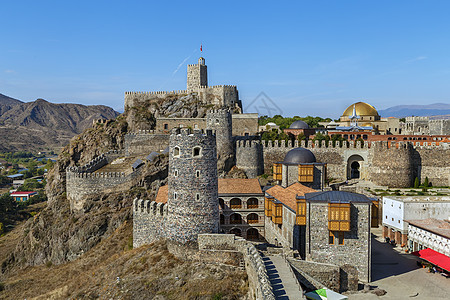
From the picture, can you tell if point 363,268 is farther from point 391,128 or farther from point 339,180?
point 391,128

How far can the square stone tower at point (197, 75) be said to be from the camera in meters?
65.8

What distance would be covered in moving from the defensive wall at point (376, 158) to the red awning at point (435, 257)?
17.8 metres

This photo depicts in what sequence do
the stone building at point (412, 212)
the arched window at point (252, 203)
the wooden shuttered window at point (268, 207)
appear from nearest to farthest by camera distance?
the wooden shuttered window at point (268, 207)
the stone building at point (412, 212)
the arched window at point (252, 203)

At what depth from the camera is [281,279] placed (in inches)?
800

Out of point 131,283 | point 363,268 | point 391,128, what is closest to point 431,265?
point 363,268

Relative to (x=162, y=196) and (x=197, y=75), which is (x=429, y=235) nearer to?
(x=162, y=196)

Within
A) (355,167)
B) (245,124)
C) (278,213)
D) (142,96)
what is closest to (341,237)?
(278,213)

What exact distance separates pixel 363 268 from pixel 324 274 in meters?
3.02

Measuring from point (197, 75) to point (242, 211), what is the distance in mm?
36488

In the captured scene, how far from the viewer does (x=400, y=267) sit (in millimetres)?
28312

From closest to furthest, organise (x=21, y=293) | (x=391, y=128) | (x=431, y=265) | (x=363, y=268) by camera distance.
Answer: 1. (x=363, y=268)
2. (x=431, y=265)
3. (x=21, y=293)
4. (x=391, y=128)

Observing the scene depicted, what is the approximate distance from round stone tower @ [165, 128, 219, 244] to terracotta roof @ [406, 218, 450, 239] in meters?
16.4

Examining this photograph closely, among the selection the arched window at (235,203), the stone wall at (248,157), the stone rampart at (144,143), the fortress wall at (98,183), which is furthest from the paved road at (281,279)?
the stone rampart at (144,143)

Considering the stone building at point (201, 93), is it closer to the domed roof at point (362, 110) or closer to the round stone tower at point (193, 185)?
the domed roof at point (362, 110)
